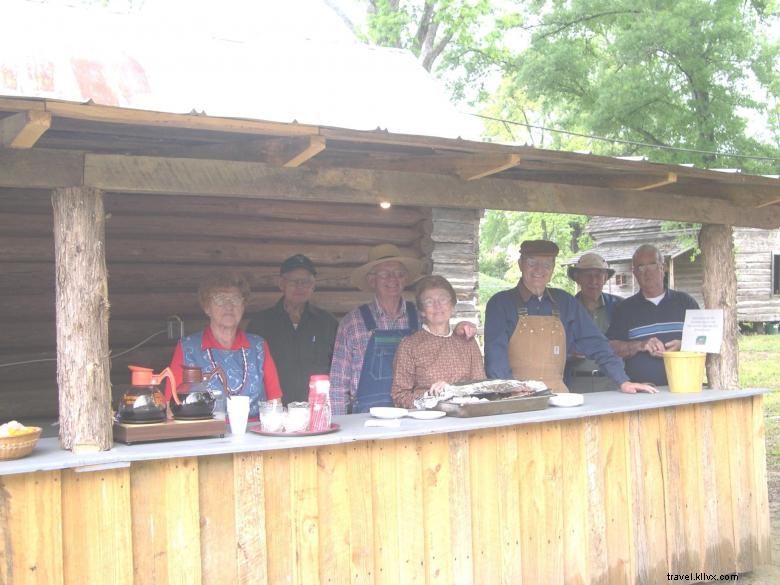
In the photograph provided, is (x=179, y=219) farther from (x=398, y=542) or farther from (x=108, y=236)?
(x=398, y=542)

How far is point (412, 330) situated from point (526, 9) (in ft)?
47.2

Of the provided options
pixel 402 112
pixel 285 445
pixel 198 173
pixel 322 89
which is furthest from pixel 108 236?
pixel 285 445

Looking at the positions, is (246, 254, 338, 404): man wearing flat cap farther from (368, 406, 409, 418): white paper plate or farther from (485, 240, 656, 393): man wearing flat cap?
(368, 406, 409, 418): white paper plate

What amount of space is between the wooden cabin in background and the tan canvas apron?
1827cm

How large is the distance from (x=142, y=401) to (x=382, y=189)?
163cm

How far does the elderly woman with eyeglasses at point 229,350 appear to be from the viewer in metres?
4.38

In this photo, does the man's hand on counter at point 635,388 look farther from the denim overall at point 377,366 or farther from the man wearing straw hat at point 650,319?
the denim overall at point 377,366

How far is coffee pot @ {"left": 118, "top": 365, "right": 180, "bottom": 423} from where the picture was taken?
356 centimetres

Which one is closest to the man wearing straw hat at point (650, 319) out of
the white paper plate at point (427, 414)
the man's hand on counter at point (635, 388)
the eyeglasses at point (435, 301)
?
the man's hand on counter at point (635, 388)

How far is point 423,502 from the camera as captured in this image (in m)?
4.06

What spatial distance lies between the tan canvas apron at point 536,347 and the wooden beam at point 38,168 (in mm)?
2880

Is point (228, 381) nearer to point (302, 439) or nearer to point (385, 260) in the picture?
point (302, 439)

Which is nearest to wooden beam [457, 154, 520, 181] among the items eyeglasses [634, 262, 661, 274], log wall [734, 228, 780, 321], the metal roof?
the metal roof

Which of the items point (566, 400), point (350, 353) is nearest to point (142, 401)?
point (350, 353)
